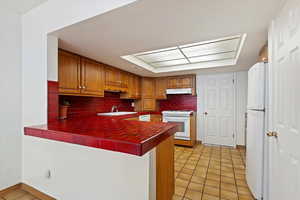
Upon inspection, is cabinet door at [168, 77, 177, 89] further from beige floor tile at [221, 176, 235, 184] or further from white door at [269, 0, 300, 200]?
white door at [269, 0, 300, 200]

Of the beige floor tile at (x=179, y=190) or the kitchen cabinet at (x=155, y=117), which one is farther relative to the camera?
the kitchen cabinet at (x=155, y=117)

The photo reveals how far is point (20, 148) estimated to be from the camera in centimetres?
190

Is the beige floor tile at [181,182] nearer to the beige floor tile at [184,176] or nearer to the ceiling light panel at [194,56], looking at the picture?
the beige floor tile at [184,176]

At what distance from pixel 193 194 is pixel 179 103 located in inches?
116

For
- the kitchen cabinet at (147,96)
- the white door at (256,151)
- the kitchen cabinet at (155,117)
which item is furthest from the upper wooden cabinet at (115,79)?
the white door at (256,151)

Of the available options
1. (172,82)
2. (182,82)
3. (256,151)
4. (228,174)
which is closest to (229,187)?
(228,174)

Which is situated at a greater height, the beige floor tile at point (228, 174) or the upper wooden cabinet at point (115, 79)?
the upper wooden cabinet at point (115, 79)

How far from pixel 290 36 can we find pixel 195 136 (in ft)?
11.4

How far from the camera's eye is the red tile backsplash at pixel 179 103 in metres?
4.33

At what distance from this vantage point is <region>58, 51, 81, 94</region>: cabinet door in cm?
209

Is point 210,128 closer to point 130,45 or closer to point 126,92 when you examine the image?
point 126,92

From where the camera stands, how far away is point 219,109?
3955 mm

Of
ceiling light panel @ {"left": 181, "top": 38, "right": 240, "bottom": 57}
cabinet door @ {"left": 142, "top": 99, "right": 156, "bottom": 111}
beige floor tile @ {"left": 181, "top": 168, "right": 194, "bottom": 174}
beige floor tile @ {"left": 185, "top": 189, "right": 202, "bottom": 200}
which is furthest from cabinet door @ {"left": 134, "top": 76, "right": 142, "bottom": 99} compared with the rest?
beige floor tile @ {"left": 185, "top": 189, "right": 202, "bottom": 200}

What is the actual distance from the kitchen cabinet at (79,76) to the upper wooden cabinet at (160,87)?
6.41 feet
